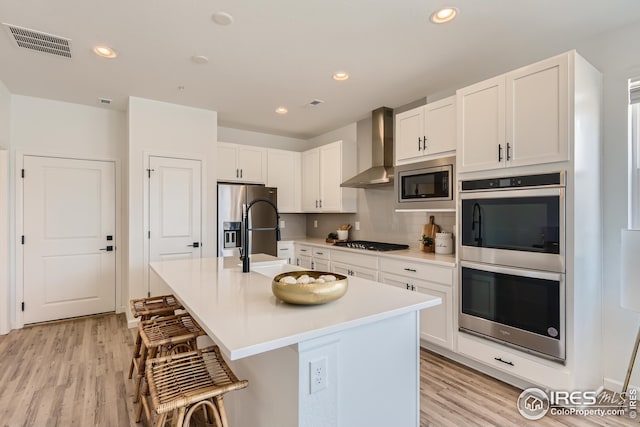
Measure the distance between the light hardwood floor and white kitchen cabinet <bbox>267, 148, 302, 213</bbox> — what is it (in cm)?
273

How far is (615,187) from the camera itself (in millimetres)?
2311

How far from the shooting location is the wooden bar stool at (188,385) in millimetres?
1305

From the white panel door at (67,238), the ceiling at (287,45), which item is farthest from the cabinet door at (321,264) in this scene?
the white panel door at (67,238)

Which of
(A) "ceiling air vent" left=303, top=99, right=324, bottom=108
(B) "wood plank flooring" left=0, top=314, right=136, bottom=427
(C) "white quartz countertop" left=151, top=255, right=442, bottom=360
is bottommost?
(B) "wood plank flooring" left=0, top=314, right=136, bottom=427

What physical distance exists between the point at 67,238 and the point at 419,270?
163 inches

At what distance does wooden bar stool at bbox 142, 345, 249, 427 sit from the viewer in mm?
1305

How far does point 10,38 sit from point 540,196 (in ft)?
13.2

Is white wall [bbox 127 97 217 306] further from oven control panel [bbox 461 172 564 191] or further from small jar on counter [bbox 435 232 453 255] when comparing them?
oven control panel [bbox 461 172 564 191]

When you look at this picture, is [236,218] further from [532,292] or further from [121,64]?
[532,292]

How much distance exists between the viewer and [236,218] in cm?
441

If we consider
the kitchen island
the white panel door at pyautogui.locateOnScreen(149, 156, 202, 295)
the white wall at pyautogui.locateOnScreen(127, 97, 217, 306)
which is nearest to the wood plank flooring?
the white wall at pyautogui.locateOnScreen(127, 97, 217, 306)

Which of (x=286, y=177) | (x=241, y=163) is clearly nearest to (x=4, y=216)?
(x=241, y=163)

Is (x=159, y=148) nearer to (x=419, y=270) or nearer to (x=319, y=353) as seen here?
(x=419, y=270)

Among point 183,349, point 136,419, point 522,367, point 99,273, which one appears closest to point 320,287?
point 183,349
